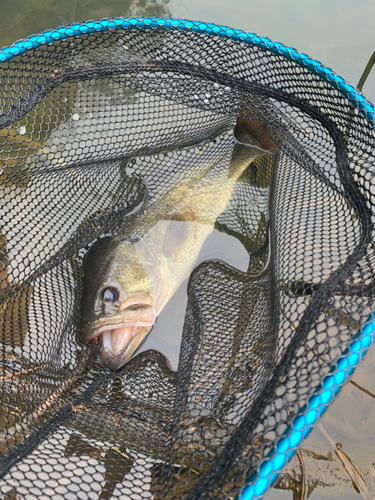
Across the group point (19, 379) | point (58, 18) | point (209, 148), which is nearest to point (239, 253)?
point (209, 148)

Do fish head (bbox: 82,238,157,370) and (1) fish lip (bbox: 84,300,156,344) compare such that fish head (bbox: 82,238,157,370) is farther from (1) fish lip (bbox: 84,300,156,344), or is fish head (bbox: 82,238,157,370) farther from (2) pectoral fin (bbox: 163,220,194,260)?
(2) pectoral fin (bbox: 163,220,194,260)

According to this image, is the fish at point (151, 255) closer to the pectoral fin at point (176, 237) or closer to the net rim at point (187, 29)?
the pectoral fin at point (176, 237)

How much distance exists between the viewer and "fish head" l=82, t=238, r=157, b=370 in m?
2.40

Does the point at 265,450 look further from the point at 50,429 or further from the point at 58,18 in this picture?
the point at 58,18

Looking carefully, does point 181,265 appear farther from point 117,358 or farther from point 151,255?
point 117,358

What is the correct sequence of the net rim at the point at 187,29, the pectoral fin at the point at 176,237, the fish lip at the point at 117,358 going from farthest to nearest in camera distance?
the pectoral fin at the point at 176,237
the fish lip at the point at 117,358
the net rim at the point at 187,29

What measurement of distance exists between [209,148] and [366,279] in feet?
7.72

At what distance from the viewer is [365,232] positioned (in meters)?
1.95

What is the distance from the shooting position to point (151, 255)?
2.92 metres

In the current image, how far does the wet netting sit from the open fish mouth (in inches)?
0.6

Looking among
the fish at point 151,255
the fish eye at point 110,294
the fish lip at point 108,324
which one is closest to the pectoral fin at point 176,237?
the fish at point 151,255

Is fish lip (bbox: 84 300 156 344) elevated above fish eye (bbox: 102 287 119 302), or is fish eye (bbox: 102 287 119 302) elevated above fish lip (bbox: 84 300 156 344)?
fish eye (bbox: 102 287 119 302)

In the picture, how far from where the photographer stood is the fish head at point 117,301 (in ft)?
7.88

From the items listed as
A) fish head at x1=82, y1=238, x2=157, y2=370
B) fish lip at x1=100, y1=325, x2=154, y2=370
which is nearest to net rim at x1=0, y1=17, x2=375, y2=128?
fish head at x1=82, y1=238, x2=157, y2=370
